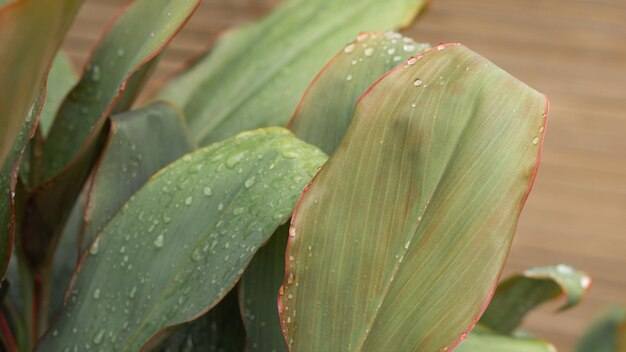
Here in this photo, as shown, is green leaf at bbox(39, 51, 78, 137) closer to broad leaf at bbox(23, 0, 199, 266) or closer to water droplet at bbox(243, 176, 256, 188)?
broad leaf at bbox(23, 0, 199, 266)

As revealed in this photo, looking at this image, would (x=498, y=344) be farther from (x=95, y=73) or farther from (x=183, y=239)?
(x=95, y=73)

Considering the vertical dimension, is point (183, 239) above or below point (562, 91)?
above

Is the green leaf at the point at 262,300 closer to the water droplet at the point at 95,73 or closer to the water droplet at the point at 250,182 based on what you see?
the water droplet at the point at 250,182

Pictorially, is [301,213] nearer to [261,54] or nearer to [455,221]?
[455,221]

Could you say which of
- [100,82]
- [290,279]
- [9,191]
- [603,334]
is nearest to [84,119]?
[100,82]

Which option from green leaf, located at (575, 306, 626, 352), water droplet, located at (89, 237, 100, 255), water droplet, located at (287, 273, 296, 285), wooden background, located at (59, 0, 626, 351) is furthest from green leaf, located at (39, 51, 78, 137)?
wooden background, located at (59, 0, 626, 351)

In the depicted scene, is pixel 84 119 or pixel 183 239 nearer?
pixel 183 239

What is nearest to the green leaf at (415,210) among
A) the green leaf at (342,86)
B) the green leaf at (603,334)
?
the green leaf at (342,86)
